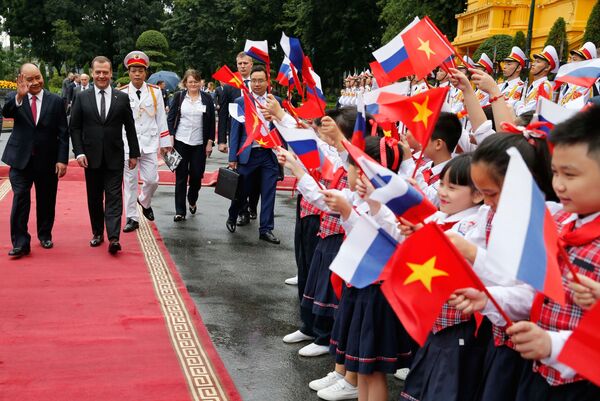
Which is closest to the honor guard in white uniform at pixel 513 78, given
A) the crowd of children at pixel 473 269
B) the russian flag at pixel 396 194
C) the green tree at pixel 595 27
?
the crowd of children at pixel 473 269

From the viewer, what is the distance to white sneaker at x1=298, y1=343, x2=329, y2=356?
432 centimetres

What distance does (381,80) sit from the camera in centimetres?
403

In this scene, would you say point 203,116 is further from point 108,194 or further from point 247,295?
point 247,295

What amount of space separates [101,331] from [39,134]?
2.76 metres

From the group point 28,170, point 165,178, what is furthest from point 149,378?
point 165,178

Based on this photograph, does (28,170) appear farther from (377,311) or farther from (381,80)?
(377,311)

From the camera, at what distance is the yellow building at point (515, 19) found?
18859 mm

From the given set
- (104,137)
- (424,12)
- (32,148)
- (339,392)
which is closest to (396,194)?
(339,392)

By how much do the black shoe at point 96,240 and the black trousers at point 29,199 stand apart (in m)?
0.42

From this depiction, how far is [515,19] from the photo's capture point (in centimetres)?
2275

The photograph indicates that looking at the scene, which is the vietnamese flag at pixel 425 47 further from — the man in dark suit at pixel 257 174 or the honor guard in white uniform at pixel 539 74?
the honor guard in white uniform at pixel 539 74

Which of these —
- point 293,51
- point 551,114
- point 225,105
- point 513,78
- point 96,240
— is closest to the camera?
point 551,114

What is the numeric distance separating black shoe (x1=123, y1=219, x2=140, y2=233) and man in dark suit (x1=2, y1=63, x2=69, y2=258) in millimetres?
1028

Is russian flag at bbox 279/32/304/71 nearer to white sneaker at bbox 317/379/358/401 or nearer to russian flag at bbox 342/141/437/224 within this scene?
white sneaker at bbox 317/379/358/401
